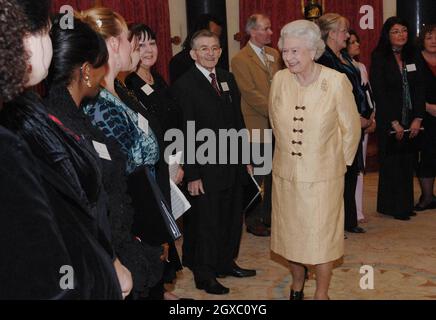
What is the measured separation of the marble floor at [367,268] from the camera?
407cm

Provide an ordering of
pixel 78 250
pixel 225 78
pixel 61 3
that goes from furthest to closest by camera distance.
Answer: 1. pixel 61 3
2. pixel 225 78
3. pixel 78 250

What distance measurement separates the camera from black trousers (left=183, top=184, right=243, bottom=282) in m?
4.24

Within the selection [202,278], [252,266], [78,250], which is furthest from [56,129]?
[252,266]

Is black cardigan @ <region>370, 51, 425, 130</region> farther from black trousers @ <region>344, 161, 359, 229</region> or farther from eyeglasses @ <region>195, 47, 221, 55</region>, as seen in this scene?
eyeglasses @ <region>195, 47, 221, 55</region>

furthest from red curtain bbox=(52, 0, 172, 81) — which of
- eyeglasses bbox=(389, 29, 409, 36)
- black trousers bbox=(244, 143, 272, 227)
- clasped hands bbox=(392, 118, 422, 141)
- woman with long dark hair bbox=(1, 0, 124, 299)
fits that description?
woman with long dark hair bbox=(1, 0, 124, 299)

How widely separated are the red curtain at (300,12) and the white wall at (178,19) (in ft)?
2.29

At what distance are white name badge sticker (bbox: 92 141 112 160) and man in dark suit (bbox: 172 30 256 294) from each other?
1837 millimetres

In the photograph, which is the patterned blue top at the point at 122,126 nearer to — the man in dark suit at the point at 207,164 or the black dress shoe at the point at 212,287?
the man in dark suit at the point at 207,164

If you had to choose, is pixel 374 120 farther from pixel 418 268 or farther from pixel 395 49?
pixel 418 268

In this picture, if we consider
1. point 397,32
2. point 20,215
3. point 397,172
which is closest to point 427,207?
point 397,172

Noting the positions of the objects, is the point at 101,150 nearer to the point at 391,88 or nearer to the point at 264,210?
the point at 264,210

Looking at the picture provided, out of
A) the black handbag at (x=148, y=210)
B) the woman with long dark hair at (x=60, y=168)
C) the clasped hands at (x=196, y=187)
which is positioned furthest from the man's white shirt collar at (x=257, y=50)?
the woman with long dark hair at (x=60, y=168)

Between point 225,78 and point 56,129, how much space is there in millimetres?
2904
